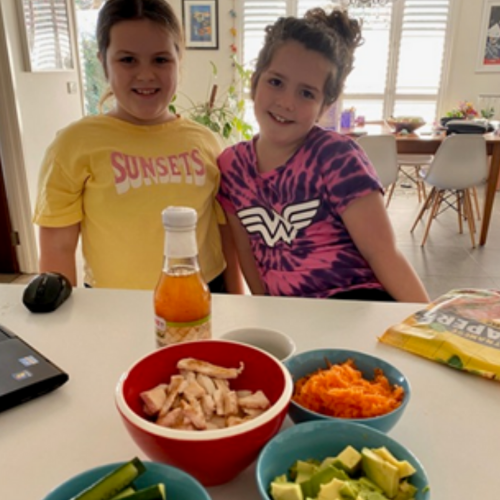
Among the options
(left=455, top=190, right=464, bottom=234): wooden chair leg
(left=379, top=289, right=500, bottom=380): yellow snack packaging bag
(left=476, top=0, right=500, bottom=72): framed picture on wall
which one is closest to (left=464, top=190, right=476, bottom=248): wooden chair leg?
(left=455, top=190, right=464, bottom=234): wooden chair leg

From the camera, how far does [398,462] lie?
17.5 inches

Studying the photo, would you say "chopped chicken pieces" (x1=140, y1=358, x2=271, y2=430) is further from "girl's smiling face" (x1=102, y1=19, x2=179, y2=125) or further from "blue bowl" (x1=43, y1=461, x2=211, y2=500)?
"girl's smiling face" (x1=102, y1=19, x2=179, y2=125)

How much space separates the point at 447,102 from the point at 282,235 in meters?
5.18

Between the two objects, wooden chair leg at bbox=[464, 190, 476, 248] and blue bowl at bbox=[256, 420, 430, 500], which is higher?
blue bowl at bbox=[256, 420, 430, 500]

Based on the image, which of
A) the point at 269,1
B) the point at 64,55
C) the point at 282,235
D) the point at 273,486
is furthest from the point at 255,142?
the point at 269,1

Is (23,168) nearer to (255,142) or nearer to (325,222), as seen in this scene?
(255,142)

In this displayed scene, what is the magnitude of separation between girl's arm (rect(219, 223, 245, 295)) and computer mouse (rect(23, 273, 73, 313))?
1.58ft

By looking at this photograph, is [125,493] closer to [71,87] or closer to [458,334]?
[458,334]

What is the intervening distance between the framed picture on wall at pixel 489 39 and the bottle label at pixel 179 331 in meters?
5.81

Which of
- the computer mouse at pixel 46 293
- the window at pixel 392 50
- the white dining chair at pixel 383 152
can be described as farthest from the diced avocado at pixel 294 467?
the window at pixel 392 50

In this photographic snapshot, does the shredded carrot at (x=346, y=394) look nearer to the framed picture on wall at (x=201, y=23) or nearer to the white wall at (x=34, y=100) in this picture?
the white wall at (x=34, y=100)

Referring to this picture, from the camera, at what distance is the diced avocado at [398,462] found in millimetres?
437

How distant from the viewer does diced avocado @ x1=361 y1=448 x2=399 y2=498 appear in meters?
0.43

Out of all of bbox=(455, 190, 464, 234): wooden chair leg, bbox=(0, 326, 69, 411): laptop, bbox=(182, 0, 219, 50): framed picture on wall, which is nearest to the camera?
bbox=(0, 326, 69, 411): laptop
